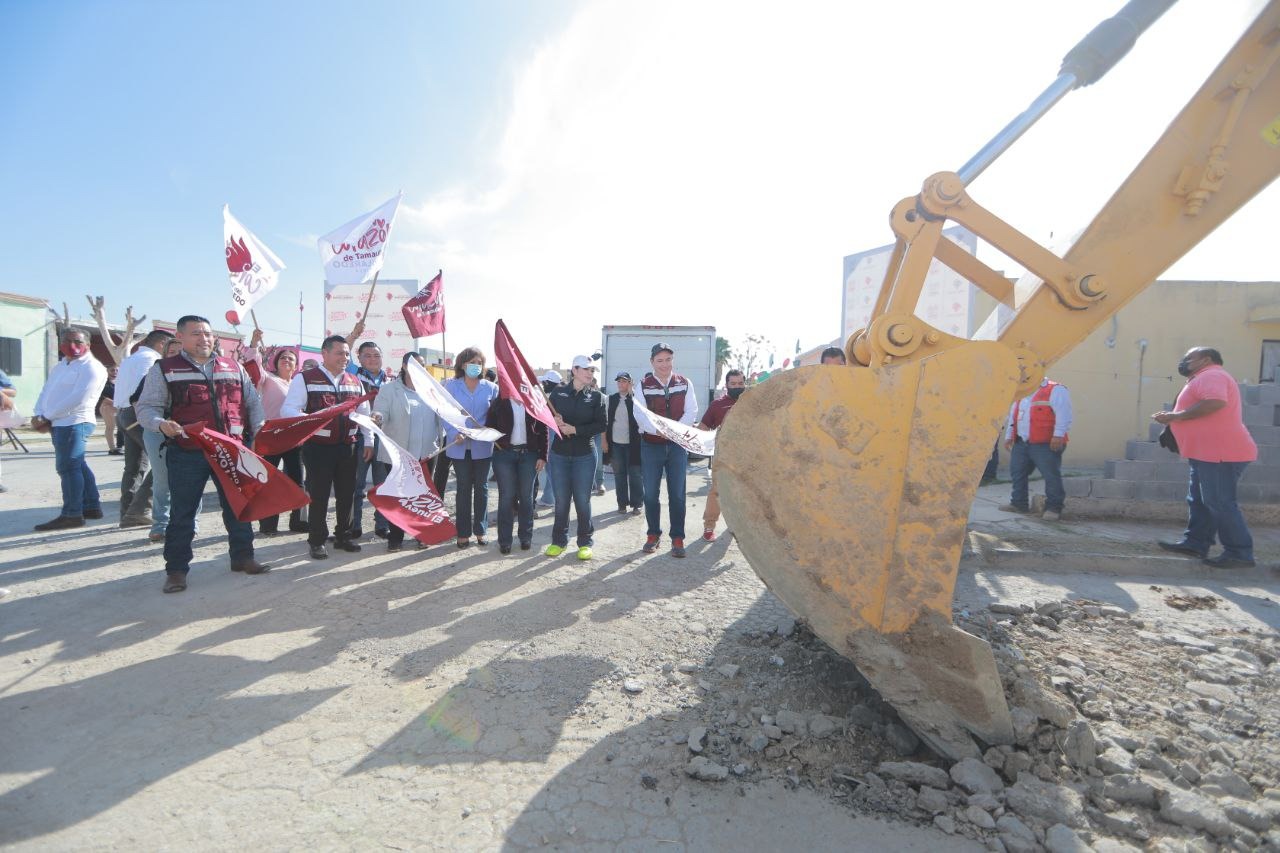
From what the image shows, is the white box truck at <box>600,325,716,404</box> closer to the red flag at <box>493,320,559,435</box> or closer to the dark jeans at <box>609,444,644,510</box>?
the dark jeans at <box>609,444,644,510</box>

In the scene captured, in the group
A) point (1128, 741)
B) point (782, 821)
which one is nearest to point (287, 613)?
point (782, 821)

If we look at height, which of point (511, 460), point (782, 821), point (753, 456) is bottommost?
point (782, 821)

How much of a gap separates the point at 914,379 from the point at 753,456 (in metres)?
0.70

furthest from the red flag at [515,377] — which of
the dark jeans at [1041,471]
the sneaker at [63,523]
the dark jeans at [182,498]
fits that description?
the dark jeans at [1041,471]

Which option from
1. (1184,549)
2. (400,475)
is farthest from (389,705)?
(1184,549)

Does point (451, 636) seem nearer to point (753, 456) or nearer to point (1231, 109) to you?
point (753, 456)

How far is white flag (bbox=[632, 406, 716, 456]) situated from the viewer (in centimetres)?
503

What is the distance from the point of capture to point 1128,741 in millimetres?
2469

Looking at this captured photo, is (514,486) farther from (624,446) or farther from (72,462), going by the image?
(72,462)

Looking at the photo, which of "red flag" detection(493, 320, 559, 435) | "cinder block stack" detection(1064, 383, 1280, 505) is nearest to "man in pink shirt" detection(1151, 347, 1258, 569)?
"cinder block stack" detection(1064, 383, 1280, 505)

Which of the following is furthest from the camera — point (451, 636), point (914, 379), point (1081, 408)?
point (1081, 408)

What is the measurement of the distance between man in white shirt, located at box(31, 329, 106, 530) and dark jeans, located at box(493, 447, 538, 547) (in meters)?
4.31

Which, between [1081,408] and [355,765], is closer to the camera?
[355,765]

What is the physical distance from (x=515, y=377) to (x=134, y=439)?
4.27m
